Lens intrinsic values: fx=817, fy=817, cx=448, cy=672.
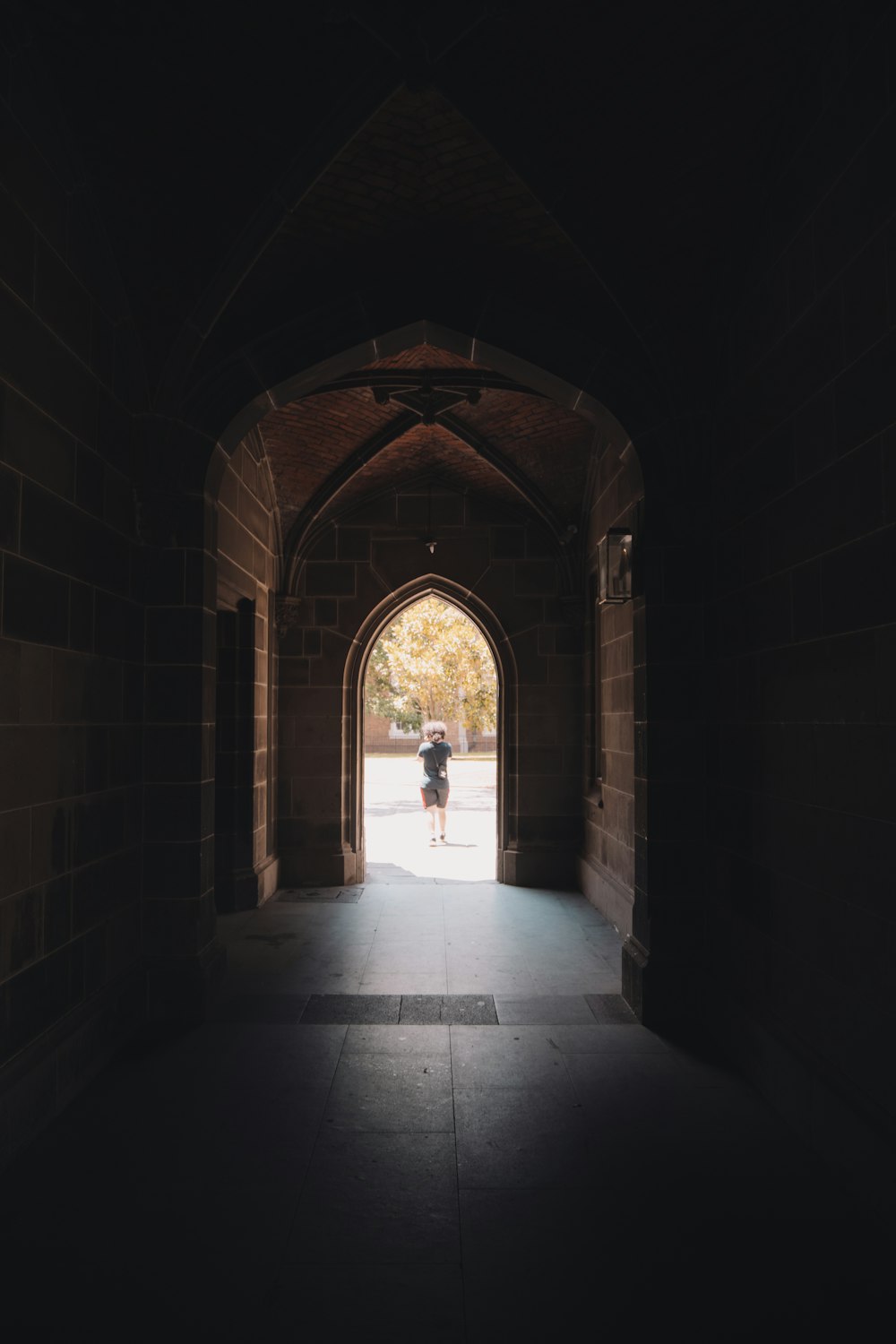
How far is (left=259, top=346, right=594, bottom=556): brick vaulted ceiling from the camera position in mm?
5391

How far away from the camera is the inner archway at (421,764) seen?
818cm

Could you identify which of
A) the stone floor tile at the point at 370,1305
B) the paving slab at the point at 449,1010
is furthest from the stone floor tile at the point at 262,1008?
the stone floor tile at the point at 370,1305

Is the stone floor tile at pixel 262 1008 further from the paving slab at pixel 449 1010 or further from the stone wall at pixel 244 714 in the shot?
the stone wall at pixel 244 714

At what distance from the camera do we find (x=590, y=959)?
477 centimetres

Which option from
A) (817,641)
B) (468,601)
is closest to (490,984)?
(817,641)

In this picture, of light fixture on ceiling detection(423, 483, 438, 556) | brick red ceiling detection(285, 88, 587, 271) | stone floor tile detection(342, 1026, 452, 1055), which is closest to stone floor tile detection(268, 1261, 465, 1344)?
stone floor tile detection(342, 1026, 452, 1055)

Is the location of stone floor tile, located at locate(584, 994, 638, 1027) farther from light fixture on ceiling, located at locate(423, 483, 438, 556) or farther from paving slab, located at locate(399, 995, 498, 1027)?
light fixture on ceiling, located at locate(423, 483, 438, 556)

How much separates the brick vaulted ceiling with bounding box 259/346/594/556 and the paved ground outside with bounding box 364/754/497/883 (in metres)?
3.26

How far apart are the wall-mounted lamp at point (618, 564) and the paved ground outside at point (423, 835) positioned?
149 inches

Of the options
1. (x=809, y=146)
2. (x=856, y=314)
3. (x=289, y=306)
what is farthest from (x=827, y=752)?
(x=289, y=306)

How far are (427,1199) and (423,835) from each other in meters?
7.95

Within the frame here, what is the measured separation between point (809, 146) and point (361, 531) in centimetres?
491

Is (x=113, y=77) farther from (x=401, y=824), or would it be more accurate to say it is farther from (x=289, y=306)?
(x=401, y=824)

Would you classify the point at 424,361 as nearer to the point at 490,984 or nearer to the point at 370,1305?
the point at 490,984
